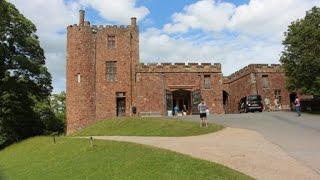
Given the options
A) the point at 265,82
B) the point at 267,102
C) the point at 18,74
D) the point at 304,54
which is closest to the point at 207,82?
the point at 267,102

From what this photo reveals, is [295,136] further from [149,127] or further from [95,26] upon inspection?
[95,26]

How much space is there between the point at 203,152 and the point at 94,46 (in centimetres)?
3292

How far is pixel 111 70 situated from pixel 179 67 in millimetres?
7129

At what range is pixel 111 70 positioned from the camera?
5034 centimetres

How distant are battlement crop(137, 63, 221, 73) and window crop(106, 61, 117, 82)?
2.45m

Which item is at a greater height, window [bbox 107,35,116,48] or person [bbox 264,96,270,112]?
window [bbox 107,35,116,48]

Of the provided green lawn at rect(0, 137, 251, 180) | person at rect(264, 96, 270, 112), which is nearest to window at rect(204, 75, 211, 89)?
person at rect(264, 96, 270, 112)

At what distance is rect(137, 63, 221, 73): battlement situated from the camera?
2007 inches

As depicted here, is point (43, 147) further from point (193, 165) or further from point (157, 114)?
point (157, 114)

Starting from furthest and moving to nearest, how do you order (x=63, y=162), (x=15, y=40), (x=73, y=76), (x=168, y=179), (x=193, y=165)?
(x=73, y=76) → (x=15, y=40) → (x=63, y=162) → (x=193, y=165) → (x=168, y=179)

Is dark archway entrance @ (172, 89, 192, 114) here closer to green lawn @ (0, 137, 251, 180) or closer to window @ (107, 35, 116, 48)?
window @ (107, 35, 116, 48)

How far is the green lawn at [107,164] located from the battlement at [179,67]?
81.2ft

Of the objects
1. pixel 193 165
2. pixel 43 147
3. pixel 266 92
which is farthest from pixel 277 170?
pixel 266 92

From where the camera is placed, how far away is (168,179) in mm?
15141
